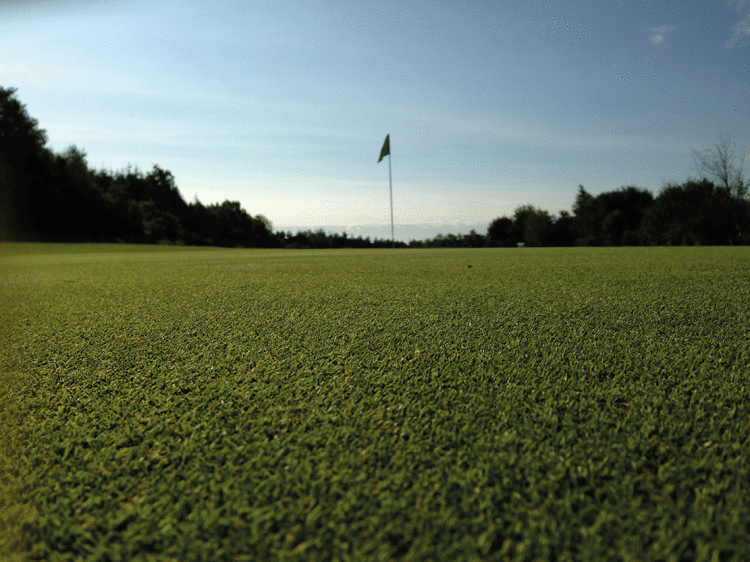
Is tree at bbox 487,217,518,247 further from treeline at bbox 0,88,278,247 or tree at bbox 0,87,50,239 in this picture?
tree at bbox 0,87,50,239

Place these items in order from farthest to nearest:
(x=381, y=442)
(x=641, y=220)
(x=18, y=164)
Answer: (x=641, y=220)
(x=18, y=164)
(x=381, y=442)

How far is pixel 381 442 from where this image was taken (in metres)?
0.92

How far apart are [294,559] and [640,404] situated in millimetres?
891

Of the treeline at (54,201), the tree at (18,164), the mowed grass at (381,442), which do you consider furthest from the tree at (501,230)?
the mowed grass at (381,442)

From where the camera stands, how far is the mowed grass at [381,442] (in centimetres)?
67

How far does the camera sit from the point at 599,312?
2221mm

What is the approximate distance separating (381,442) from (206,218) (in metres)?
48.5

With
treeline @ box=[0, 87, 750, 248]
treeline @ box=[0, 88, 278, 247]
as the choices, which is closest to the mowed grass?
treeline @ box=[0, 87, 750, 248]

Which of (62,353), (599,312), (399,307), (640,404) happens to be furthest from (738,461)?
(62,353)

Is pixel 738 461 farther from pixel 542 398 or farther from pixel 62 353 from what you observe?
pixel 62 353

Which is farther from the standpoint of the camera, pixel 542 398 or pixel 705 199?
pixel 705 199

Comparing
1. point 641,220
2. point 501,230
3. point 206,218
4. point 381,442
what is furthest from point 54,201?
point 641,220

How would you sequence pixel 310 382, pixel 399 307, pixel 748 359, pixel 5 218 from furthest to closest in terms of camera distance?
1. pixel 5 218
2. pixel 399 307
3. pixel 748 359
4. pixel 310 382

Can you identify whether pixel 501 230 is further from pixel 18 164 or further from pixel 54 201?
pixel 18 164
